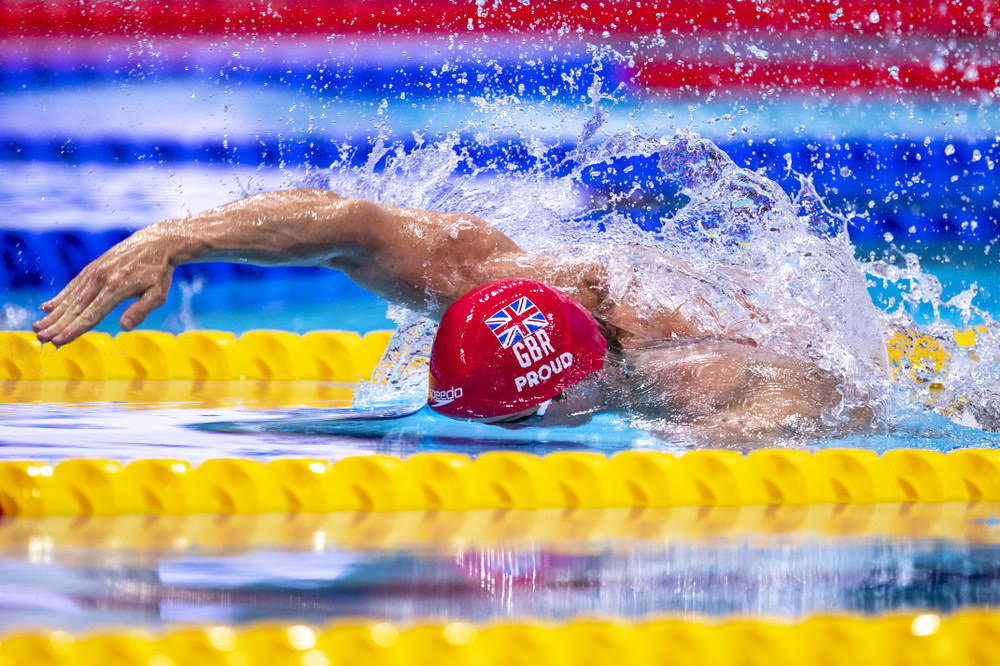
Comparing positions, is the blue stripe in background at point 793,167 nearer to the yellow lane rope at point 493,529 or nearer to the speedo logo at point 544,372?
the speedo logo at point 544,372

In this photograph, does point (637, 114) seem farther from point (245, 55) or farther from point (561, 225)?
point (561, 225)

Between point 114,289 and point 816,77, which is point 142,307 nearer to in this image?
point 114,289

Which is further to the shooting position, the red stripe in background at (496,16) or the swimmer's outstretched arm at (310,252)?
the red stripe in background at (496,16)

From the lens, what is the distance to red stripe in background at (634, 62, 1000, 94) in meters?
6.63

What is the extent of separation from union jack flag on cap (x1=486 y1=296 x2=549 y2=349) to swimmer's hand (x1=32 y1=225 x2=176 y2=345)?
2.49 feet

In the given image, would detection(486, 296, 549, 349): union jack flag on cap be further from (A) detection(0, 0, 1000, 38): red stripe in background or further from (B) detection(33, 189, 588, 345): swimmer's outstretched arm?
(A) detection(0, 0, 1000, 38): red stripe in background

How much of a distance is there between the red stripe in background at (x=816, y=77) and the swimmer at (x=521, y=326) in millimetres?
3688

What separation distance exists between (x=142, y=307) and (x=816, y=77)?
17.2 feet

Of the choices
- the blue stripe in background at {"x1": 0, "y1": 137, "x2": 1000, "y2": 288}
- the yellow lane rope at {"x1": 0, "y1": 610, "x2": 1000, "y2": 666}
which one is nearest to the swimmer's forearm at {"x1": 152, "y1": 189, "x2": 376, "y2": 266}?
the yellow lane rope at {"x1": 0, "y1": 610, "x2": 1000, "y2": 666}

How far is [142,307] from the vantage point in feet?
7.85

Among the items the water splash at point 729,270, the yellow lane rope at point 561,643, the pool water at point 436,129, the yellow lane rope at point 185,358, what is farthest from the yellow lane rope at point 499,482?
the yellow lane rope at point 185,358

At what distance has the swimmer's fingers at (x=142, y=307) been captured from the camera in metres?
2.30

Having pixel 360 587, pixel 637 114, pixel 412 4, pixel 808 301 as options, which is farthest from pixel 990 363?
pixel 412 4

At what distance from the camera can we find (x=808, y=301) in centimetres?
321
